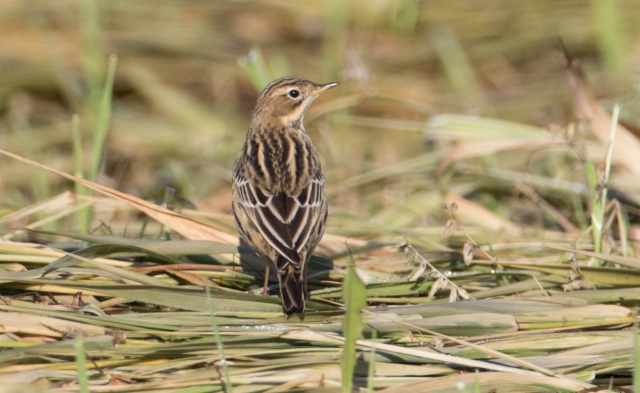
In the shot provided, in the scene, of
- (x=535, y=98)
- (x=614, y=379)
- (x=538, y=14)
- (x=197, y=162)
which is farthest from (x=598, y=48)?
(x=614, y=379)

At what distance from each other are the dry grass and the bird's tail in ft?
0.26

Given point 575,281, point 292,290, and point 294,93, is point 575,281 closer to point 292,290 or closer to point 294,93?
point 292,290

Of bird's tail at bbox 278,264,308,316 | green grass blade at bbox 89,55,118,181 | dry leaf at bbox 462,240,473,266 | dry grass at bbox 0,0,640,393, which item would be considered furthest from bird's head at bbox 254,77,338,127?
bird's tail at bbox 278,264,308,316

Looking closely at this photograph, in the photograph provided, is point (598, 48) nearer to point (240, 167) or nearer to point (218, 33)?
point (218, 33)

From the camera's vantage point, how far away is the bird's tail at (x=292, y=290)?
166 inches

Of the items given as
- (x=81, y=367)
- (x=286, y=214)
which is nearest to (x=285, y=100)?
(x=286, y=214)

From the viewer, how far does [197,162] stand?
8883mm

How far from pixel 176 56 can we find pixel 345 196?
12.6ft

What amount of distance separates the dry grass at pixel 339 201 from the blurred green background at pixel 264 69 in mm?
31

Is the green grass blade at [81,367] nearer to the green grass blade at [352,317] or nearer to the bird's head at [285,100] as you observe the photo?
A: the green grass blade at [352,317]

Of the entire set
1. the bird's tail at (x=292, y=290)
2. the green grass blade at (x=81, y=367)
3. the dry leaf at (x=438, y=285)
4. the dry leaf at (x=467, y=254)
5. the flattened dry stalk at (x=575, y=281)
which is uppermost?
the dry leaf at (x=467, y=254)

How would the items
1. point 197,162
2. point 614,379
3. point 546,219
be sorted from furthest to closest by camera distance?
point 197,162 < point 546,219 < point 614,379

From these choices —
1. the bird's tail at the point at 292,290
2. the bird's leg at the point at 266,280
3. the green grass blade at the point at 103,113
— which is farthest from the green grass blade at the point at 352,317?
the green grass blade at the point at 103,113

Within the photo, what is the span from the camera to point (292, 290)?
4305mm
